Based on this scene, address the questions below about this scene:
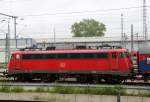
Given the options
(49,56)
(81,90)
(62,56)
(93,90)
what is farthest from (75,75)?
(93,90)

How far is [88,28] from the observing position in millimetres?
127750

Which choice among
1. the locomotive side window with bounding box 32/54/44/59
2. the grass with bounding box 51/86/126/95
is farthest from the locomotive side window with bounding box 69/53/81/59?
the grass with bounding box 51/86/126/95

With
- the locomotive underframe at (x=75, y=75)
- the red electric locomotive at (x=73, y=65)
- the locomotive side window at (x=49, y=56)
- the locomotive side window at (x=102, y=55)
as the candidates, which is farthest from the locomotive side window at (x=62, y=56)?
the locomotive side window at (x=102, y=55)

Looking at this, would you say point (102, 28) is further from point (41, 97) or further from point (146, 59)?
point (41, 97)

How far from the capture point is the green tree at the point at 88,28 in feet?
418

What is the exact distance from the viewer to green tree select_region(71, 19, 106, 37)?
127506mm

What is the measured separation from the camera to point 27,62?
35.8m

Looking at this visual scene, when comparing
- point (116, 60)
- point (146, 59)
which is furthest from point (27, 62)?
point (146, 59)

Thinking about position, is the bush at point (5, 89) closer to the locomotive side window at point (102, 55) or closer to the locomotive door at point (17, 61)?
the locomotive side window at point (102, 55)

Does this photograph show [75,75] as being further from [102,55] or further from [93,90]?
[93,90]

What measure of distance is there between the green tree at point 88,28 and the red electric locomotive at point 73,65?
91859mm

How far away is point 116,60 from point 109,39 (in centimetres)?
5018

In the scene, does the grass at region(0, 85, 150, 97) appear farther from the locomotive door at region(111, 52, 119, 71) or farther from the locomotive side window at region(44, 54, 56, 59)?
the locomotive side window at region(44, 54, 56, 59)

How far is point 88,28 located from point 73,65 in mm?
94491
